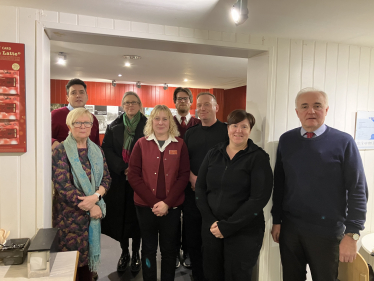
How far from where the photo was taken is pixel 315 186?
5.26ft

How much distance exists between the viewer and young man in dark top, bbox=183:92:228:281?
2080mm

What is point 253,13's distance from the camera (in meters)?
1.59

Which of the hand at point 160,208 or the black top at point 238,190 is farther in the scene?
the hand at point 160,208

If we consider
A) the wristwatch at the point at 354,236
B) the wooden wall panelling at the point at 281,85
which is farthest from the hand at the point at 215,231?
the wooden wall panelling at the point at 281,85

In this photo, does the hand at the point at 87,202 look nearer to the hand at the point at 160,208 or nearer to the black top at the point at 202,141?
the hand at the point at 160,208

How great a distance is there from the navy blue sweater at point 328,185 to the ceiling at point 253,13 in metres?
0.75

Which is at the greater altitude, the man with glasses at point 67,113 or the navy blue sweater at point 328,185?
the man with glasses at point 67,113

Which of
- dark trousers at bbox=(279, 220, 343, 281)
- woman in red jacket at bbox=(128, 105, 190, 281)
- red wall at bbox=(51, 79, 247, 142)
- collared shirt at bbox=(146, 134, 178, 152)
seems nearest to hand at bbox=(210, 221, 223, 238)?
woman in red jacket at bbox=(128, 105, 190, 281)

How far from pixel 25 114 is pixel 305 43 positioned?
220 centimetres

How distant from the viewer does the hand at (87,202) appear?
173 centimetres

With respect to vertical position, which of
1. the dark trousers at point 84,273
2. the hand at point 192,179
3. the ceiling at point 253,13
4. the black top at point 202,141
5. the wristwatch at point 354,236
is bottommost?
the dark trousers at point 84,273

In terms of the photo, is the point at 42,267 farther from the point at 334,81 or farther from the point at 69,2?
the point at 334,81

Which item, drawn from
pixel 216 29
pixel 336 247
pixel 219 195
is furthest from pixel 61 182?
pixel 336 247

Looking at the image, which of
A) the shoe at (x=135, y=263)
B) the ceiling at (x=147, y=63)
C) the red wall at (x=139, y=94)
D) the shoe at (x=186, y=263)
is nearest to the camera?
the shoe at (x=135, y=263)
